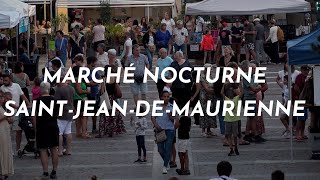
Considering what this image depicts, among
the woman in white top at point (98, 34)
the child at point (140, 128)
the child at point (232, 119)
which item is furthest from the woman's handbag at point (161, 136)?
the woman in white top at point (98, 34)

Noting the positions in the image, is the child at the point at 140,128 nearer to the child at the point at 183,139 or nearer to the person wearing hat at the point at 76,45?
the child at the point at 183,139

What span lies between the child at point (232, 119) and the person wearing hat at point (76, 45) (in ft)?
43.4

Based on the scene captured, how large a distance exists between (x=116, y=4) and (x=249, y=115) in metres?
22.6

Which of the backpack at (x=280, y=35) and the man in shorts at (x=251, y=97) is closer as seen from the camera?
the man in shorts at (x=251, y=97)

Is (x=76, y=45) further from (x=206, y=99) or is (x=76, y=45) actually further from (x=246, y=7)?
(x=206, y=99)

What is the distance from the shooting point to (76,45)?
3178 centimetres

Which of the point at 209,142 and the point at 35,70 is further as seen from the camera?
the point at 35,70

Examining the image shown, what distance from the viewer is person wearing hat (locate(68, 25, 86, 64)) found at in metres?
31.5

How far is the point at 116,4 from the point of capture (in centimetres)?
4169

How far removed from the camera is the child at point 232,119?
18391 mm

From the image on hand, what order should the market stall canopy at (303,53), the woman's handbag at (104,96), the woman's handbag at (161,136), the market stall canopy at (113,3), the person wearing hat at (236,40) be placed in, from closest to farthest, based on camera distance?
the woman's handbag at (161,136)
the market stall canopy at (303,53)
the woman's handbag at (104,96)
the person wearing hat at (236,40)
the market stall canopy at (113,3)

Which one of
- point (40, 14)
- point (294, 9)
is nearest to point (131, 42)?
point (294, 9)

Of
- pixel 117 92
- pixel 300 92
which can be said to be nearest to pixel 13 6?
pixel 117 92

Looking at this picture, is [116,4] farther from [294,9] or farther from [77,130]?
[77,130]
